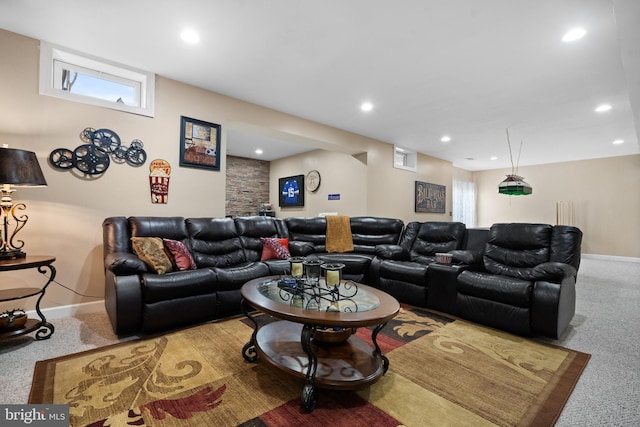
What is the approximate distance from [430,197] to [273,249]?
541 cm

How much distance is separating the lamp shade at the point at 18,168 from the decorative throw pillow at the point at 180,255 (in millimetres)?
1105

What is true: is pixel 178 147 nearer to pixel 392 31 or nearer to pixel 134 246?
pixel 134 246

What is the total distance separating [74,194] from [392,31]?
3.58 metres

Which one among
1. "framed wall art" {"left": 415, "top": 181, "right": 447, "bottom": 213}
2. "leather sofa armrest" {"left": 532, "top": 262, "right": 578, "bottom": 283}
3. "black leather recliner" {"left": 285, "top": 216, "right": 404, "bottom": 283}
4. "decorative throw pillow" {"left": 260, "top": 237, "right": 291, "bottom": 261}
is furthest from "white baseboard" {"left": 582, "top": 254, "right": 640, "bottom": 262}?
"decorative throw pillow" {"left": 260, "top": 237, "right": 291, "bottom": 261}

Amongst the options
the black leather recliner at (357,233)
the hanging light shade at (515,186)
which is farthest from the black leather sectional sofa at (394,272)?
the hanging light shade at (515,186)

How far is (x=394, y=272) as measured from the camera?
357cm

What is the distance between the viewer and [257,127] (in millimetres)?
4543

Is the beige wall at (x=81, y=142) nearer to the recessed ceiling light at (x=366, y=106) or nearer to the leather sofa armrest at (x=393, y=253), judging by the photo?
the recessed ceiling light at (x=366, y=106)

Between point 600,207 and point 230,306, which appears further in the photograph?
point 600,207

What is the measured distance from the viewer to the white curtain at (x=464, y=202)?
933cm

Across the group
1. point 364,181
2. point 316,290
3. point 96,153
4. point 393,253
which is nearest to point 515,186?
point 364,181

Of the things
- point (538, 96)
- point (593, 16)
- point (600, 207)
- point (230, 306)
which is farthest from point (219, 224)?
point (600, 207)

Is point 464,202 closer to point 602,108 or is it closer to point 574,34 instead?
point 602,108

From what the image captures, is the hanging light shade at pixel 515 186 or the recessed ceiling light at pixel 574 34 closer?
the recessed ceiling light at pixel 574 34
